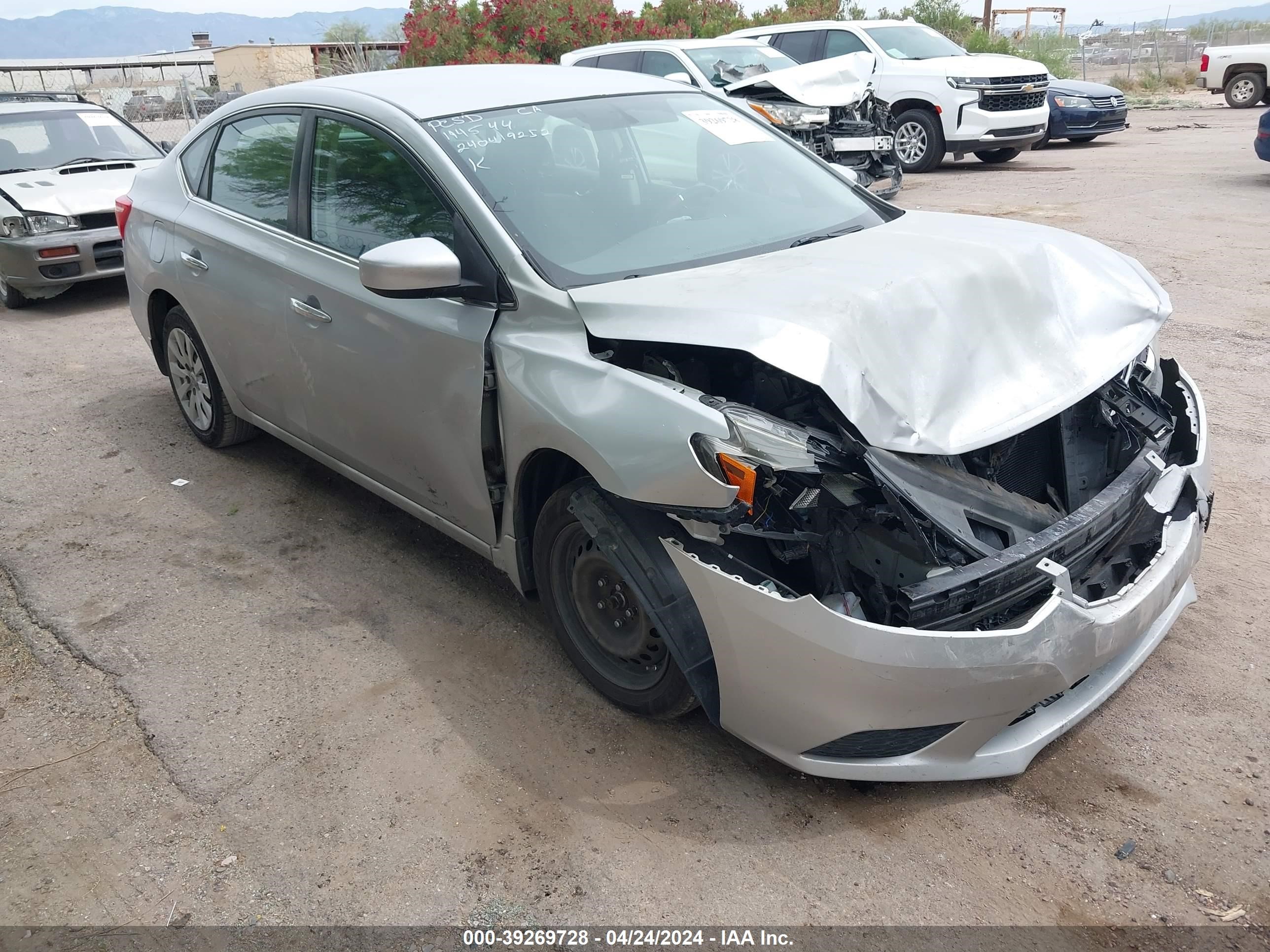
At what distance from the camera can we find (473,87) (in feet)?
12.7

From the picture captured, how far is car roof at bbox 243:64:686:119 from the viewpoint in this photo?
147 inches

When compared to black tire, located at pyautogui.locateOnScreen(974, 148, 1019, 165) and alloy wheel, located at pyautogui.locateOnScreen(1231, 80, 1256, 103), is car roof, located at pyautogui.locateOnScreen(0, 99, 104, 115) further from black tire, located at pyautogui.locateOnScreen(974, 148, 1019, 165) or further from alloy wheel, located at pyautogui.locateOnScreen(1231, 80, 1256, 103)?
alloy wheel, located at pyautogui.locateOnScreen(1231, 80, 1256, 103)

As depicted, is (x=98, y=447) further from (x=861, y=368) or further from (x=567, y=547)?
(x=861, y=368)

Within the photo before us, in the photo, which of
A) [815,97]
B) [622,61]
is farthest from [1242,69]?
[622,61]

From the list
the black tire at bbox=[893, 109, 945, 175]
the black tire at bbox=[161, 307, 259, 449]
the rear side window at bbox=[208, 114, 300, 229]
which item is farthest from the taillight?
the black tire at bbox=[893, 109, 945, 175]

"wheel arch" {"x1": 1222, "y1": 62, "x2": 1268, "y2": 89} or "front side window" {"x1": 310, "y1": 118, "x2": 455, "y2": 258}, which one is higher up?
"front side window" {"x1": 310, "y1": 118, "x2": 455, "y2": 258}

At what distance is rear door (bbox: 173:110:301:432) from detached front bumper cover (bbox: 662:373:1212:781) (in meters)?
2.34

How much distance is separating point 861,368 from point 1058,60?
2508 cm

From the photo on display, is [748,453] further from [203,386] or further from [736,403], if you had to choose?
[203,386]

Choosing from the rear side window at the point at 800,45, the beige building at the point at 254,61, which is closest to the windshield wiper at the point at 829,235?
the rear side window at the point at 800,45

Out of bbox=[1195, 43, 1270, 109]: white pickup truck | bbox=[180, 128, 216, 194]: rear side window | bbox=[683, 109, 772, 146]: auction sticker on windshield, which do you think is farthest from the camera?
bbox=[1195, 43, 1270, 109]: white pickup truck

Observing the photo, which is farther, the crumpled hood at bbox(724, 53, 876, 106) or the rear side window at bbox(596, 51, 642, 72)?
the rear side window at bbox(596, 51, 642, 72)

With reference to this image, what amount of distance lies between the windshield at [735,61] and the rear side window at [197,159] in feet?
26.3

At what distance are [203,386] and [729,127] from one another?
2995mm
